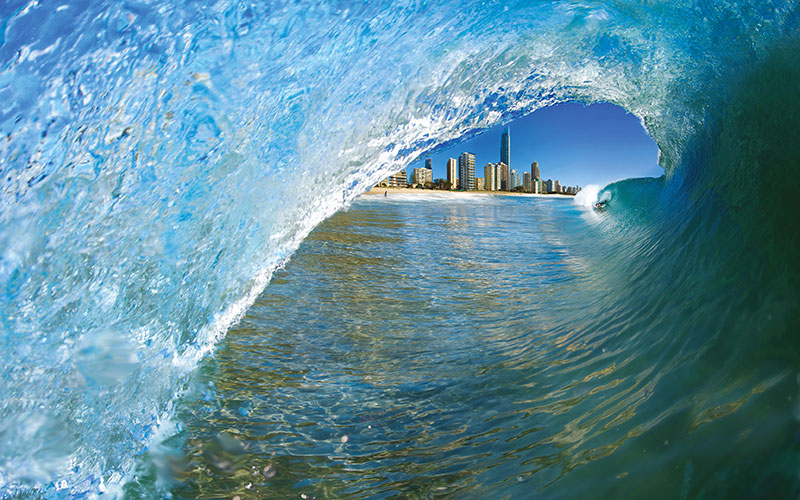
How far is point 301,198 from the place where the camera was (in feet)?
10.1

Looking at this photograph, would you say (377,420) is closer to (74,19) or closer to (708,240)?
(74,19)

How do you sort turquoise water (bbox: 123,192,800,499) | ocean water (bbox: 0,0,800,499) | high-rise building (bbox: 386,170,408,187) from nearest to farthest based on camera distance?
1. turquoise water (bbox: 123,192,800,499)
2. ocean water (bbox: 0,0,800,499)
3. high-rise building (bbox: 386,170,408,187)

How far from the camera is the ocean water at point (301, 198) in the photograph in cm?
169

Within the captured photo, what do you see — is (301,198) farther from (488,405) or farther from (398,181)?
(398,181)

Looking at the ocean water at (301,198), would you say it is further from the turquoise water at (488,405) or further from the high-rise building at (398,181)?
the high-rise building at (398,181)

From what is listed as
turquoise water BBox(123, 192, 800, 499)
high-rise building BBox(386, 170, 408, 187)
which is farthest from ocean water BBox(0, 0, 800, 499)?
high-rise building BBox(386, 170, 408, 187)

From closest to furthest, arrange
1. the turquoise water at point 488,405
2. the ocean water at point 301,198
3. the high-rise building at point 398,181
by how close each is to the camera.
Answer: the turquoise water at point 488,405 < the ocean water at point 301,198 < the high-rise building at point 398,181

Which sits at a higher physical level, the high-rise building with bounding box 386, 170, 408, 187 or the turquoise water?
the high-rise building with bounding box 386, 170, 408, 187

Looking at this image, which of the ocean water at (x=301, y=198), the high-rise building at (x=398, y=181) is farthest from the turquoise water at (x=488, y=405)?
the high-rise building at (x=398, y=181)

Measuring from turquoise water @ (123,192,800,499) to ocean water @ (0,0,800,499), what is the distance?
2cm

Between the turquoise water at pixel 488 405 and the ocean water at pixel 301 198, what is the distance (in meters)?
0.02

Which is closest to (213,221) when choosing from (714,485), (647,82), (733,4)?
(714,485)

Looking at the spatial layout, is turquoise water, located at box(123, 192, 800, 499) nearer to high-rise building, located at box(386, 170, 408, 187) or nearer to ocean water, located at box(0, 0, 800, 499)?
ocean water, located at box(0, 0, 800, 499)

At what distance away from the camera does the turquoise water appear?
1.48 metres
